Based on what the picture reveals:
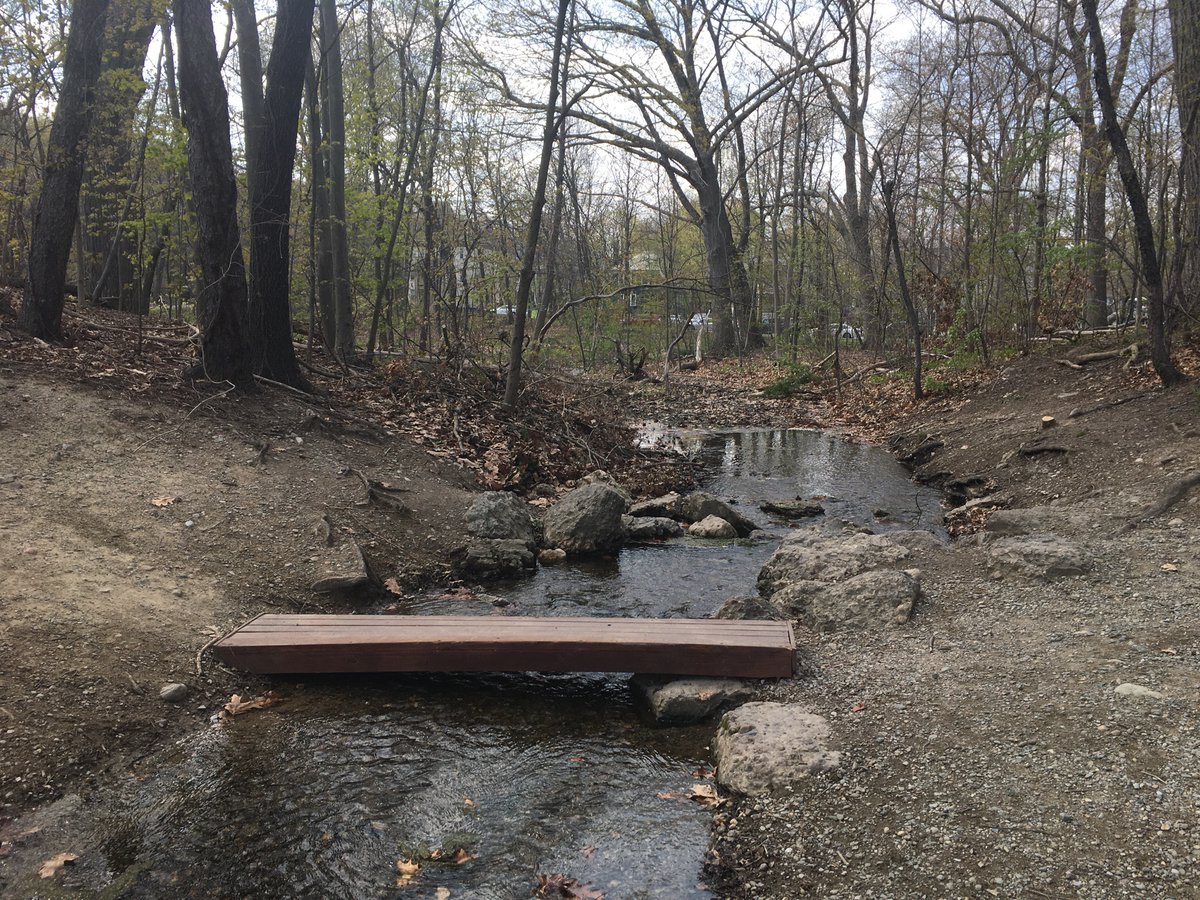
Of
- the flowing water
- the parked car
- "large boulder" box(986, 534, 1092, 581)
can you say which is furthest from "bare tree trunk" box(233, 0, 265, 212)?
the parked car

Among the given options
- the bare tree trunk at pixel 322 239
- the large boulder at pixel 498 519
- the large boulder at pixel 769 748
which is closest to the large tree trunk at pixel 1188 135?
the large boulder at pixel 498 519

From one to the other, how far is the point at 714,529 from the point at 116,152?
9.51 meters

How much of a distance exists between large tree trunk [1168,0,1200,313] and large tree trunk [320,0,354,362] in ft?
37.4

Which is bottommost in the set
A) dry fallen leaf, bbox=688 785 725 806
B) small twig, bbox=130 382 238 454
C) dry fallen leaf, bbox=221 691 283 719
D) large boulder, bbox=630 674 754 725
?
dry fallen leaf, bbox=688 785 725 806

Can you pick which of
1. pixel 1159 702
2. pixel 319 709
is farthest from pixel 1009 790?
pixel 319 709

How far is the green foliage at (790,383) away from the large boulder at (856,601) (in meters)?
13.9

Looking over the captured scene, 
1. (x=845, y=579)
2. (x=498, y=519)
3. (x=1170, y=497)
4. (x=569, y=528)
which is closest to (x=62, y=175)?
(x=498, y=519)

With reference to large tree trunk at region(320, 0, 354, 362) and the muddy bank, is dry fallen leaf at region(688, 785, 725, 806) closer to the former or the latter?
the muddy bank

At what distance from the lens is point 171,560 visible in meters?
5.66

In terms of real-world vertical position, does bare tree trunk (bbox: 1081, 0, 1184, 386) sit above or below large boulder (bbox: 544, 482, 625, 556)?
above

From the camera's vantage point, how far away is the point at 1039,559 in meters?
5.75

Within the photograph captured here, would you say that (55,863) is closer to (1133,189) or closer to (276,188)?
(276,188)

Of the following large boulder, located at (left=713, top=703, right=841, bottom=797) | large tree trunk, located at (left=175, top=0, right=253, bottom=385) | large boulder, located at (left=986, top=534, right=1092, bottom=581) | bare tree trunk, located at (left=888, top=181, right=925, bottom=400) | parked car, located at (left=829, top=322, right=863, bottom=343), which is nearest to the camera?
large boulder, located at (left=713, top=703, right=841, bottom=797)

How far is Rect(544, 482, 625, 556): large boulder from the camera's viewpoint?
7.96 metres
